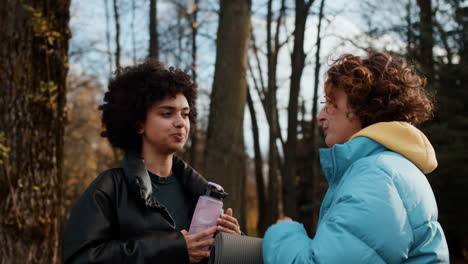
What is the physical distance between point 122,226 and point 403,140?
1378mm

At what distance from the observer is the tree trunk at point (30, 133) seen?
128 inches

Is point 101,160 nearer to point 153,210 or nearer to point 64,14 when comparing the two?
point 64,14

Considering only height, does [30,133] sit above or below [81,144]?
above

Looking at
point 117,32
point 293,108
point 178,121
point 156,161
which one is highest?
point 117,32

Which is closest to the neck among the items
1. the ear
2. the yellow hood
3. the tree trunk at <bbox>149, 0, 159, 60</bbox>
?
the ear

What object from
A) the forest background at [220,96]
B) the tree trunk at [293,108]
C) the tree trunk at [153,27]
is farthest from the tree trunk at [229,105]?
the tree trunk at [153,27]

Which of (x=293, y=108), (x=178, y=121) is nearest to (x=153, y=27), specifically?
(x=293, y=108)

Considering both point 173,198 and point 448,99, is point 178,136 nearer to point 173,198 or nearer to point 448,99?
point 173,198

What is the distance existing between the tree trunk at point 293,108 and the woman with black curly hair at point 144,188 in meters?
5.95

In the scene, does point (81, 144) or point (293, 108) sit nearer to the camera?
point (293, 108)

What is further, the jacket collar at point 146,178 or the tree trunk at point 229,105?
the tree trunk at point 229,105

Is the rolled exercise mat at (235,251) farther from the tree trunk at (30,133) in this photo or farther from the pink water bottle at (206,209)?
the tree trunk at (30,133)

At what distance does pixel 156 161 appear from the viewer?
235 cm

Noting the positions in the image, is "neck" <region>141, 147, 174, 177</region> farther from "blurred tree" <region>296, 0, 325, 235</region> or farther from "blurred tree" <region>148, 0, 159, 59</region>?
"blurred tree" <region>148, 0, 159, 59</region>
